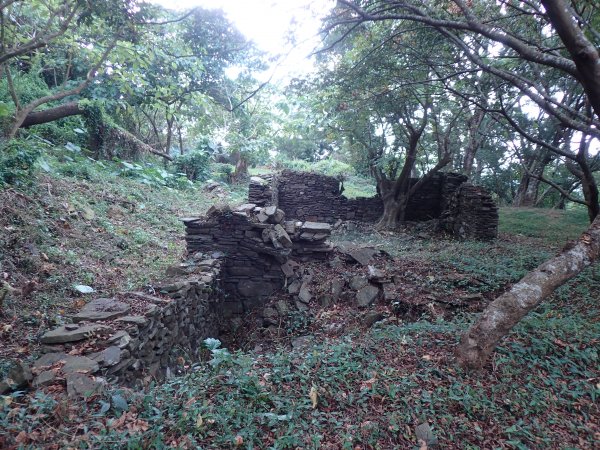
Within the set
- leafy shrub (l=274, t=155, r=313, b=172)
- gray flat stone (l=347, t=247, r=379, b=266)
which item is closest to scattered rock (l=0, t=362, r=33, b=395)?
gray flat stone (l=347, t=247, r=379, b=266)

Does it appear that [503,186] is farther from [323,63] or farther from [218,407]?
[218,407]

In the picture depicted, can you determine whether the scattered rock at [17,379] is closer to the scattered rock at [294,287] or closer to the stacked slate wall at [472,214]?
A: the scattered rock at [294,287]

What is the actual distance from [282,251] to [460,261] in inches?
134

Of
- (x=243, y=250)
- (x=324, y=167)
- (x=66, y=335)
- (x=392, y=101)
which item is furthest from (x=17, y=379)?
(x=324, y=167)

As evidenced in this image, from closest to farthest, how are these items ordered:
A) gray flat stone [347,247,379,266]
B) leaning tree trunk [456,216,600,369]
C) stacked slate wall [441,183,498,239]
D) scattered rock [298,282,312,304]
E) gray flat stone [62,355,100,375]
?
gray flat stone [62,355,100,375] → leaning tree trunk [456,216,600,369] → scattered rock [298,282,312,304] → gray flat stone [347,247,379,266] → stacked slate wall [441,183,498,239]

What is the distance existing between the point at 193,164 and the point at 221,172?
2.25 m

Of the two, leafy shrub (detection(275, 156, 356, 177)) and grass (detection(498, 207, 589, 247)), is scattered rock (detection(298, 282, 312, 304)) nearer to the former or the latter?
grass (detection(498, 207, 589, 247))

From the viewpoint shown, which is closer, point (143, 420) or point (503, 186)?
point (143, 420)

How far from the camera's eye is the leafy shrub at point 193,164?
44.8ft

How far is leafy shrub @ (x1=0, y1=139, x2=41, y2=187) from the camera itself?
5.80 m

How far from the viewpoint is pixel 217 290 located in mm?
5930

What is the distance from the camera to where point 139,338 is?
3344 mm

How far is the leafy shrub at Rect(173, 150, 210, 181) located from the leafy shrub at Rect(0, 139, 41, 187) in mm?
7175

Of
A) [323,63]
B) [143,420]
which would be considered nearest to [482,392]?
[143,420]
